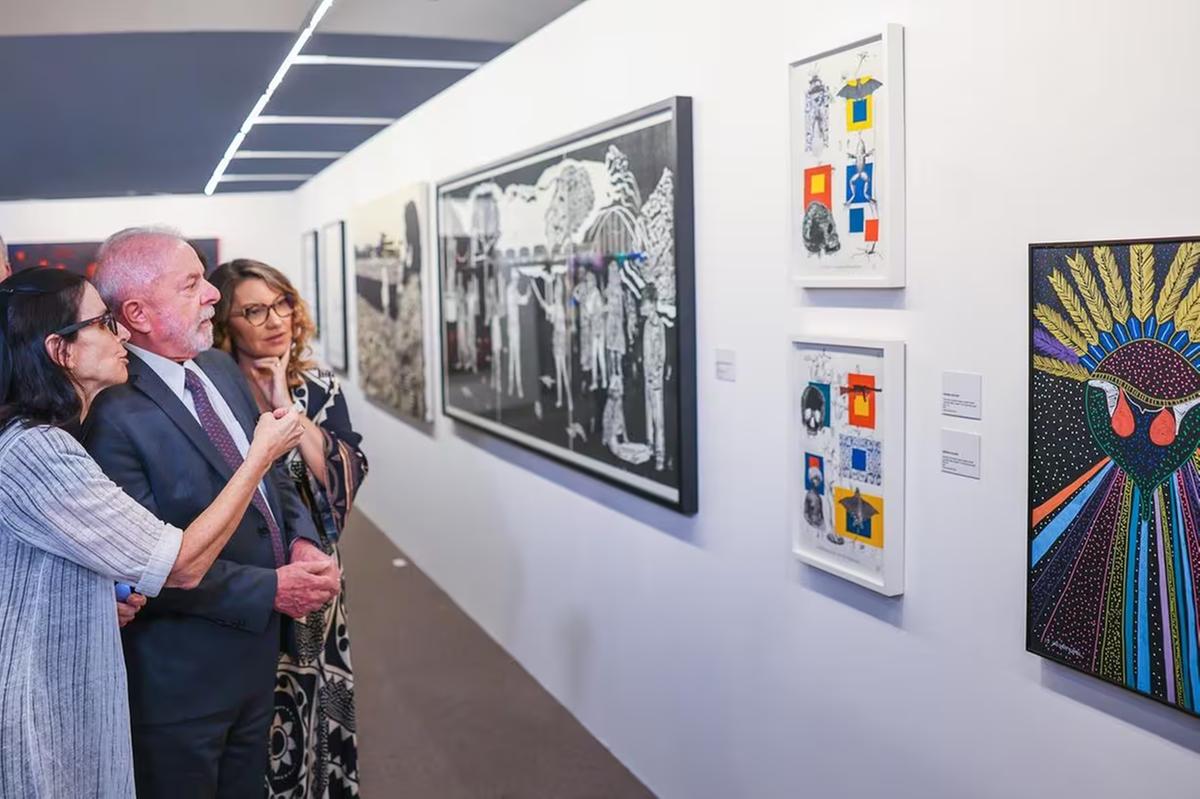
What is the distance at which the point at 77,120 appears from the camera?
20.8 feet

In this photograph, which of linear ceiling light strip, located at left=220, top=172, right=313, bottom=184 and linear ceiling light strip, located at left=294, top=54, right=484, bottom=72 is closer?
linear ceiling light strip, located at left=294, top=54, right=484, bottom=72

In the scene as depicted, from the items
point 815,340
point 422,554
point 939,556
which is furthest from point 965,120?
point 422,554

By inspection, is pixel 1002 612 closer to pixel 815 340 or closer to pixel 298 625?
pixel 815 340

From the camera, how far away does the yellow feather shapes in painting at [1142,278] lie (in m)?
1.84

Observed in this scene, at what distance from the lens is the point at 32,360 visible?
2.08 metres

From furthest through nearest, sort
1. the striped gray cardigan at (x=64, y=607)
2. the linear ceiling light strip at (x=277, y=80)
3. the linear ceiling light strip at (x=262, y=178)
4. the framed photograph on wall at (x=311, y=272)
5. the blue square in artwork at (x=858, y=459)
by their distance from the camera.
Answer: the framed photograph on wall at (x=311, y=272) → the linear ceiling light strip at (x=262, y=178) → the linear ceiling light strip at (x=277, y=80) → the blue square in artwork at (x=858, y=459) → the striped gray cardigan at (x=64, y=607)

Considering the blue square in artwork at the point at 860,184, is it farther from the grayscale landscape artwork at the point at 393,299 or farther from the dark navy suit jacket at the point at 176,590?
the grayscale landscape artwork at the point at 393,299

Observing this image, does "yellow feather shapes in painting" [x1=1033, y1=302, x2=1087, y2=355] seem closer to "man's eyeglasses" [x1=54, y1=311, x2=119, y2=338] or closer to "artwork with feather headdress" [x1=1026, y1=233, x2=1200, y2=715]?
"artwork with feather headdress" [x1=1026, y1=233, x2=1200, y2=715]

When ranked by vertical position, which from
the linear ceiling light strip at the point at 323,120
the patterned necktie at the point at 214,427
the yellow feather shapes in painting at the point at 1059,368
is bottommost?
the patterned necktie at the point at 214,427

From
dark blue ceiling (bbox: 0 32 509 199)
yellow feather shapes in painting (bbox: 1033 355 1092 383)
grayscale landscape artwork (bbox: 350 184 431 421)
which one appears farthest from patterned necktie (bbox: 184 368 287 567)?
grayscale landscape artwork (bbox: 350 184 431 421)

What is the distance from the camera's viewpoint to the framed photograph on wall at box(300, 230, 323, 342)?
1036cm

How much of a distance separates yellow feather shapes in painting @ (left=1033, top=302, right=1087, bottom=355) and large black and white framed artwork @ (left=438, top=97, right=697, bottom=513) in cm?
134

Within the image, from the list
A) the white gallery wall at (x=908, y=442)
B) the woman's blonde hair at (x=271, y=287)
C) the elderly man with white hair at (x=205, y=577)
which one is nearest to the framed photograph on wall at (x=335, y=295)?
the white gallery wall at (x=908, y=442)

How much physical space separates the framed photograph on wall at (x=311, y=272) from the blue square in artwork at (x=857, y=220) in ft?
26.3
